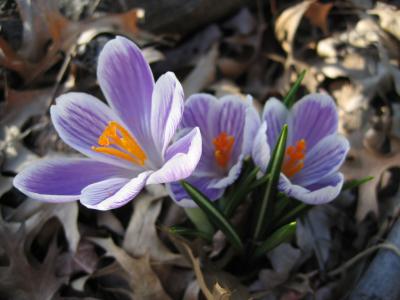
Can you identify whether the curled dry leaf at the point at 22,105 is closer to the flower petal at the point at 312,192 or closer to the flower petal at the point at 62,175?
the flower petal at the point at 62,175

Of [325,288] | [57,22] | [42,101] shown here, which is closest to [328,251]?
[325,288]

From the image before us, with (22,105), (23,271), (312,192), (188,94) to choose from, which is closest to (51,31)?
Answer: (22,105)

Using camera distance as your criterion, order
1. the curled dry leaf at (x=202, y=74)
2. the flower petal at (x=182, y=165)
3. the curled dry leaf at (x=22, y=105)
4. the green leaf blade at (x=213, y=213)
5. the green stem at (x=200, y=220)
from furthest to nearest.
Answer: the curled dry leaf at (x=202, y=74)
the curled dry leaf at (x=22, y=105)
the green stem at (x=200, y=220)
the green leaf blade at (x=213, y=213)
the flower petal at (x=182, y=165)

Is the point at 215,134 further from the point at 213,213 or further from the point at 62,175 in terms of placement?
the point at 62,175

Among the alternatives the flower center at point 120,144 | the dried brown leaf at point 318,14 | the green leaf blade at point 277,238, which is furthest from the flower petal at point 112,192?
the dried brown leaf at point 318,14

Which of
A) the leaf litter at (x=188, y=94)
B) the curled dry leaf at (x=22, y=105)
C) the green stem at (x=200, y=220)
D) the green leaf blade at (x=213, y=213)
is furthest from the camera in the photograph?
the curled dry leaf at (x=22, y=105)

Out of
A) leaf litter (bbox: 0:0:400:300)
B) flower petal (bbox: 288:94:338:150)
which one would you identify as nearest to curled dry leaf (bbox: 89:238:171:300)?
leaf litter (bbox: 0:0:400:300)

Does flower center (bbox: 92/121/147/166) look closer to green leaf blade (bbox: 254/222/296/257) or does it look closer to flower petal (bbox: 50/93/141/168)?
flower petal (bbox: 50/93/141/168)
